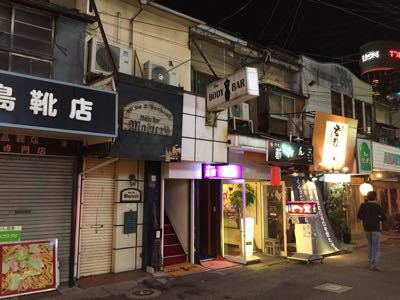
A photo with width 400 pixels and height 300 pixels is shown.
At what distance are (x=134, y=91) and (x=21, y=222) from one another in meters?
4.16

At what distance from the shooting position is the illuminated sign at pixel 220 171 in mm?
11734

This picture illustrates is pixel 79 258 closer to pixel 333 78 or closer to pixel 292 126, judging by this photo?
pixel 292 126

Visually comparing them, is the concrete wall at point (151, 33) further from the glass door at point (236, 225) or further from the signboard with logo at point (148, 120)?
the glass door at point (236, 225)

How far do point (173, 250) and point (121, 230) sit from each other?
7.51ft

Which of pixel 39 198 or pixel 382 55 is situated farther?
pixel 382 55

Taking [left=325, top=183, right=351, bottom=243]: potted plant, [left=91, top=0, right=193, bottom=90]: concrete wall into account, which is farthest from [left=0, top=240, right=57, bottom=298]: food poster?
[left=325, top=183, right=351, bottom=243]: potted plant

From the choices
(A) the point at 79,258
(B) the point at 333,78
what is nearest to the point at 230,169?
(A) the point at 79,258

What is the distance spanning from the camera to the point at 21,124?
705 cm

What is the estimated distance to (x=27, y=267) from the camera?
27.0 ft

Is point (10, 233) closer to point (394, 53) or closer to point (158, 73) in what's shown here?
point (158, 73)

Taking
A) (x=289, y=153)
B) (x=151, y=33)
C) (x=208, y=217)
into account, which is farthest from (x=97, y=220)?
(x=289, y=153)

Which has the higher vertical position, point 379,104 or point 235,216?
point 379,104

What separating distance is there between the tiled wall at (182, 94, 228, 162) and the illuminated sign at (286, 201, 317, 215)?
3398mm

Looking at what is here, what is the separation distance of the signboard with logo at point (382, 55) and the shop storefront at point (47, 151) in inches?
A: 590
